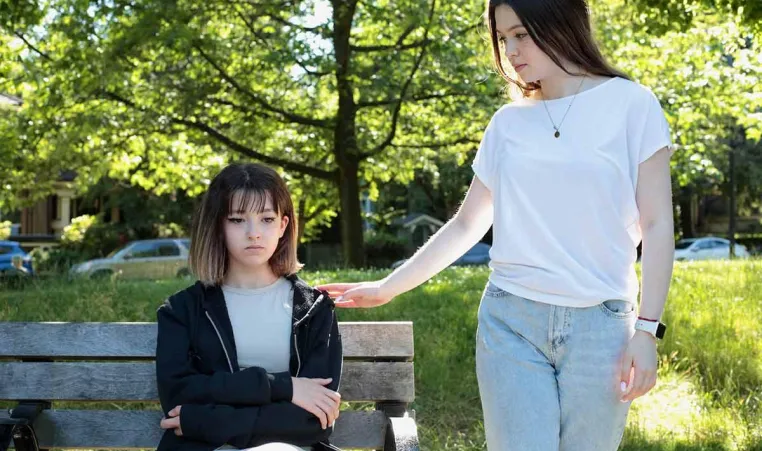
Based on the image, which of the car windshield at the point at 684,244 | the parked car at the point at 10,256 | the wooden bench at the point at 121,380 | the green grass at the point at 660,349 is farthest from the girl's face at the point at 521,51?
the car windshield at the point at 684,244

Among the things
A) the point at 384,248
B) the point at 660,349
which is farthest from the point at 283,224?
the point at 384,248

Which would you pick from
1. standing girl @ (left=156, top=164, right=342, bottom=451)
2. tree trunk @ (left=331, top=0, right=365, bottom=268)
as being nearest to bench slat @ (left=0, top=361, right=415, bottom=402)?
standing girl @ (left=156, top=164, right=342, bottom=451)

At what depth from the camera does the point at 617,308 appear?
8.05 feet

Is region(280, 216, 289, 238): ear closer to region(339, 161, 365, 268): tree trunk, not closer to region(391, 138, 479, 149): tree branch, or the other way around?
region(339, 161, 365, 268): tree trunk

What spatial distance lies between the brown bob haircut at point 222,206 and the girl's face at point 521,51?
99 centimetres

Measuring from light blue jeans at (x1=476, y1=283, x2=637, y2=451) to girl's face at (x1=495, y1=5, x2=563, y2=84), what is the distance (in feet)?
2.07

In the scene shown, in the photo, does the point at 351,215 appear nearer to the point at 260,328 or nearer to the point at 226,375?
the point at 260,328

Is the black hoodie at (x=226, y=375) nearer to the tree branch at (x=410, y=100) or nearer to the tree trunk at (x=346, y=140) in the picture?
the tree trunk at (x=346, y=140)

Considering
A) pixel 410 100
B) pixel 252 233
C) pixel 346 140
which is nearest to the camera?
pixel 252 233

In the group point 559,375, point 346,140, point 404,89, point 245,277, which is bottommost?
point 559,375

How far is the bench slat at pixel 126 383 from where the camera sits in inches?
140

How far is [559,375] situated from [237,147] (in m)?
14.7

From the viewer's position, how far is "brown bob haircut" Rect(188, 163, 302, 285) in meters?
3.13

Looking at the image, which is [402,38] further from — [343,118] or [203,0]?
[203,0]
